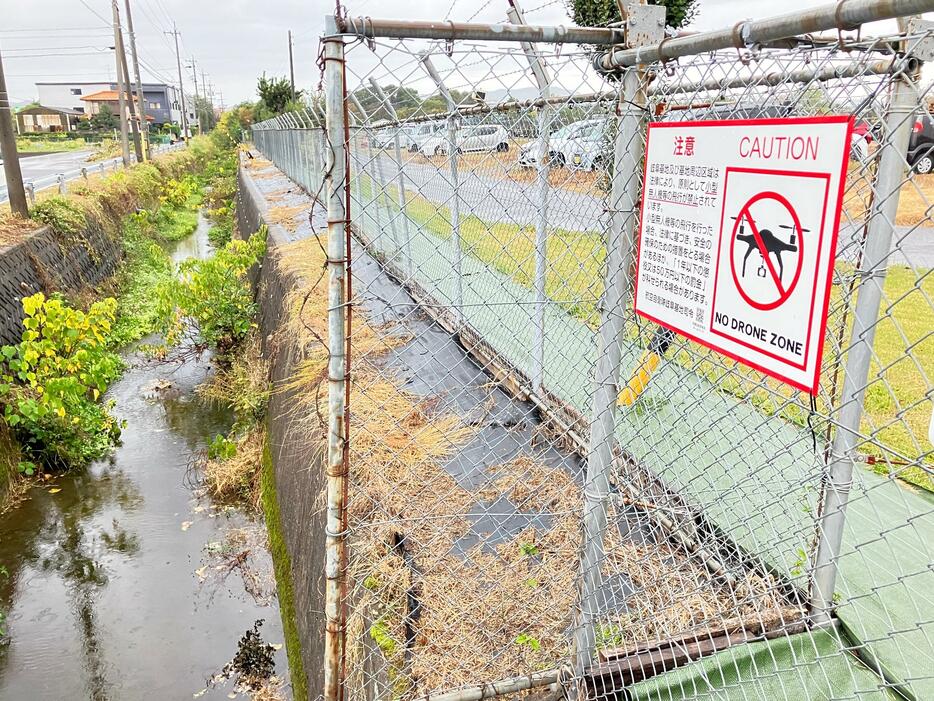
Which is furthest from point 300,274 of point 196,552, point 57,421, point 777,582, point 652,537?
point 777,582

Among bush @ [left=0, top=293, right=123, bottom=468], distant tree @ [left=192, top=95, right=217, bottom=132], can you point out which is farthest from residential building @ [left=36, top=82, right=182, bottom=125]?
bush @ [left=0, top=293, right=123, bottom=468]

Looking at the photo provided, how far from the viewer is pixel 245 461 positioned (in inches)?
288

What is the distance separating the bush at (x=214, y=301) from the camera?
361 inches

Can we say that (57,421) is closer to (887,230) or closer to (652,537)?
(652,537)

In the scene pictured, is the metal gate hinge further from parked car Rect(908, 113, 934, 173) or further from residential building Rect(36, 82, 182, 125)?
residential building Rect(36, 82, 182, 125)

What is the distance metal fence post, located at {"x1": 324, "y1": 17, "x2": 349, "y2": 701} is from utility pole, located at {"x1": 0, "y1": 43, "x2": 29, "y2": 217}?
10930 mm

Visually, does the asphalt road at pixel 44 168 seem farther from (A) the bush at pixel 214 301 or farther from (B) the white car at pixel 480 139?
(B) the white car at pixel 480 139

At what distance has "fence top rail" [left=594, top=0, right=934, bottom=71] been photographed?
1.26 meters

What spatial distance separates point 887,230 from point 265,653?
4.81 meters

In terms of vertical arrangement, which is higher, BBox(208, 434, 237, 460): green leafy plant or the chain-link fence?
the chain-link fence

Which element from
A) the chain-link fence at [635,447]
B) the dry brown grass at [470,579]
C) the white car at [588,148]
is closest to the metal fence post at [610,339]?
the chain-link fence at [635,447]

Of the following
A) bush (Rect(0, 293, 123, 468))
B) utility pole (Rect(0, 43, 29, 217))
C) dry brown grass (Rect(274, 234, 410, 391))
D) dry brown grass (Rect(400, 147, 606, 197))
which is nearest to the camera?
dry brown grass (Rect(400, 147, 606, 197))

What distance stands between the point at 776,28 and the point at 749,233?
0.44 metres

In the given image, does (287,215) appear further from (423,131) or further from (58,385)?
(423,131)
